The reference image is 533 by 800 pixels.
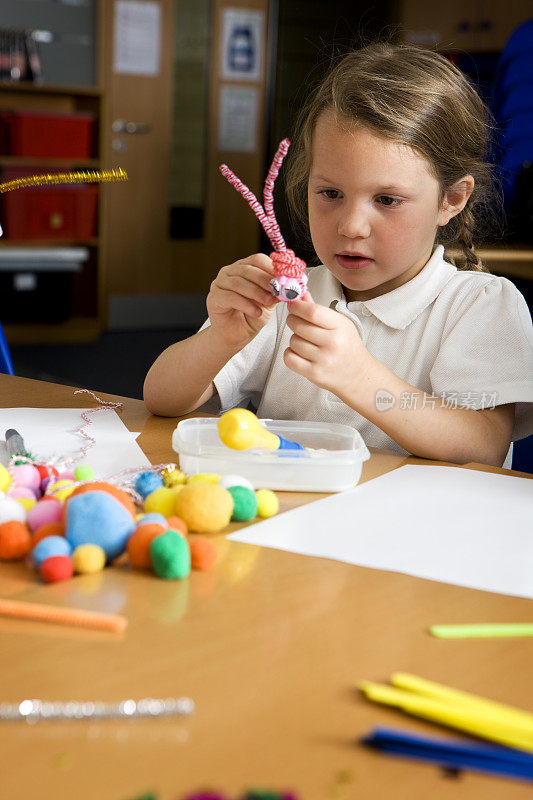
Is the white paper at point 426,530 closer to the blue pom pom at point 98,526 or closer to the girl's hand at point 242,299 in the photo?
the blue pom pom at point 98,526

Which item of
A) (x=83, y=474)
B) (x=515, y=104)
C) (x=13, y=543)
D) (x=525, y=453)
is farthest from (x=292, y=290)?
(x=515, y=104)

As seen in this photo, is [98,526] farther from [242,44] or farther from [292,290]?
[242,44]

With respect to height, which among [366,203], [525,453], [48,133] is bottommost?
[525,453]

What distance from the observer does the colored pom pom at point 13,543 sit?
61 cm

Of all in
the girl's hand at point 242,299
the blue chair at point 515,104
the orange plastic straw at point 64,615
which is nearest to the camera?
the orange plastic straw at point 64,615

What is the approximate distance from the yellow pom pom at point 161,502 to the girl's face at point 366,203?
482 mm

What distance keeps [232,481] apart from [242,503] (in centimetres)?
3

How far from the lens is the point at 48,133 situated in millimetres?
4270

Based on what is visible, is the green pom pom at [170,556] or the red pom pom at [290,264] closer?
the green pom pom at [170,556]

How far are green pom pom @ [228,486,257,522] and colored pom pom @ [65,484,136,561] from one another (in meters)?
0.11

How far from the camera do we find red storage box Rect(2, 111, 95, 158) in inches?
166

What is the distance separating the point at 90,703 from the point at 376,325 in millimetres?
825

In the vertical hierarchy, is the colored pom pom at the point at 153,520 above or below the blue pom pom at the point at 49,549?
above

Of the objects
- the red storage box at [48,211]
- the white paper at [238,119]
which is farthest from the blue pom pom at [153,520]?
the white paper at [238,119]
